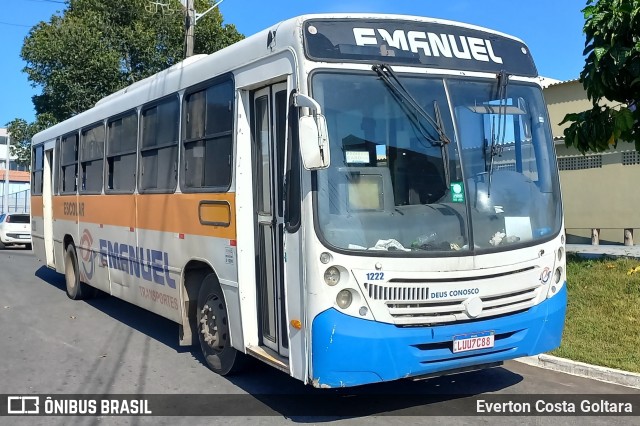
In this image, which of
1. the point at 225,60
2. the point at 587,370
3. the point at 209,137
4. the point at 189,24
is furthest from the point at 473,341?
the point at 189,24

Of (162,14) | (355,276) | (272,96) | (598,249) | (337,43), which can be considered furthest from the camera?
(162,14)

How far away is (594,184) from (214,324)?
1293 centimetres

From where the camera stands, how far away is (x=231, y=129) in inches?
241

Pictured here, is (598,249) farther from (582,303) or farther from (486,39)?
(486,39)

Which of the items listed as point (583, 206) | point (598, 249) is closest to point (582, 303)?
point (598, 249)

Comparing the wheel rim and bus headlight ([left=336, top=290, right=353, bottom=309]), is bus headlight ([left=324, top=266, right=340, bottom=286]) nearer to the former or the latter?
bus headlight ([left=336, top=290, right=353, bottom=309])

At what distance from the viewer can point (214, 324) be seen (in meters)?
6.70

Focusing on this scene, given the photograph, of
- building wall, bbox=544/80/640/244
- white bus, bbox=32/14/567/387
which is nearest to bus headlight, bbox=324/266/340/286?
white bus, bbox=32/14/567/387

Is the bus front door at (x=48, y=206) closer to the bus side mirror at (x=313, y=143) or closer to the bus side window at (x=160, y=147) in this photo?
the bus side window at (x=160, y=147)

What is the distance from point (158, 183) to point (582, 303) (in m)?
5.80

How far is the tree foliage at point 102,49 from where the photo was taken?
22938 millimetres

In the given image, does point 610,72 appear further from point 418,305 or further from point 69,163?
point 69,163

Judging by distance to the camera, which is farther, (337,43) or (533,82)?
(533,82)

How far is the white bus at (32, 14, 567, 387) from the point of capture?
15.8 ft
